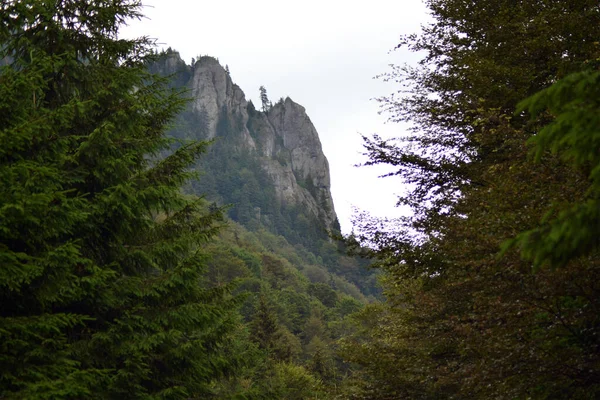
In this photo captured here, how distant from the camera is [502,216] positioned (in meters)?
5.99

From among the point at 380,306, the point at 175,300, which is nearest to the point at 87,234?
the point at 175,300

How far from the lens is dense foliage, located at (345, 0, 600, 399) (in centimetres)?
289

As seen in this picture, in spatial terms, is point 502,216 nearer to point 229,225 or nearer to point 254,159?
point 229,225

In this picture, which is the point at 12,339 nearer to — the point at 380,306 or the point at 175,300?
the point at 175,300

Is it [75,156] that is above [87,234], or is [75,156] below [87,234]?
above

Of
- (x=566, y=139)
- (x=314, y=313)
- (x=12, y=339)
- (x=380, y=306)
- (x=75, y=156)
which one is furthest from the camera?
(x=314, y=313)

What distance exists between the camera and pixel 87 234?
7.31 metres

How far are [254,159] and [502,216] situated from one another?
158285mm

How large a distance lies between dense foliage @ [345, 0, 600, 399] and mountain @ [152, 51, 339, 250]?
131 metres

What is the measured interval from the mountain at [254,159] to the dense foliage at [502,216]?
13099 centimetres

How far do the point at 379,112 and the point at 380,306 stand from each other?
14.1 m

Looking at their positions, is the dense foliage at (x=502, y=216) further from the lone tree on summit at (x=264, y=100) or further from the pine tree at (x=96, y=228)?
the lone tree on summit at (x=264, y=100)

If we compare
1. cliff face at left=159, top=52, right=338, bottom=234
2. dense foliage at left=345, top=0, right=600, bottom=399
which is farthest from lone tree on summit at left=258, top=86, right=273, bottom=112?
dense foliage at left=345, top=0, right=600, bottom=399

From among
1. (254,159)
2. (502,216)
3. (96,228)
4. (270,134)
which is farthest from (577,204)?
(270,134)
